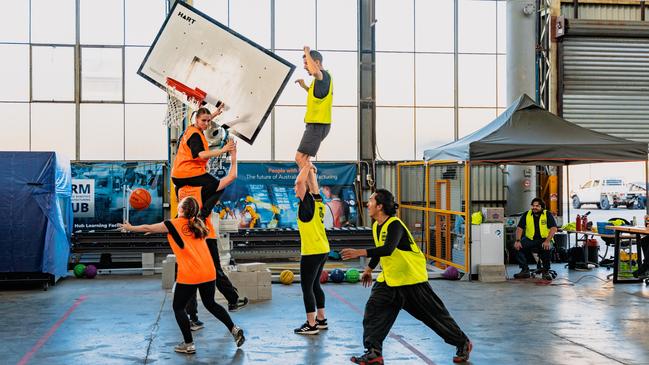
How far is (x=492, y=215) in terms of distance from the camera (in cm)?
1427

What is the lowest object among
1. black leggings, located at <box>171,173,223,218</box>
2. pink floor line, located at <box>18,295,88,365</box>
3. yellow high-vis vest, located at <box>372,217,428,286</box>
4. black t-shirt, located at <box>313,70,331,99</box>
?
pink floor line, located at <box>18,295,88,365</box>

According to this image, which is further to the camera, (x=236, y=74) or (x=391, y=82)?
(x=391, y=82)

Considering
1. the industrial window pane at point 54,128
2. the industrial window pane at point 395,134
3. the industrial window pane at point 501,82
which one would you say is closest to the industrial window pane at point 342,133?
the industrial window pane at point 395,134

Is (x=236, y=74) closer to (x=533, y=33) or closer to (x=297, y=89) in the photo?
(x=297, y=89)

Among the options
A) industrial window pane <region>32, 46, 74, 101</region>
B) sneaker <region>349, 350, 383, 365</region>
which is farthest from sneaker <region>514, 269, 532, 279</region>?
industrial window pane <region>32, 46, 74, 101</region>

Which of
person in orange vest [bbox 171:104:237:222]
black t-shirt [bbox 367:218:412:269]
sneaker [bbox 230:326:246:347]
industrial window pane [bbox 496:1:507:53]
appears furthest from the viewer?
industrial window pane [bbox 496:1:507:53]

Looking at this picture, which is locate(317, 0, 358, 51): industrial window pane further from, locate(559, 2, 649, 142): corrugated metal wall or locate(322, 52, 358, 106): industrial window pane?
locate(559, 2, 649, 142): corrugated metal wall

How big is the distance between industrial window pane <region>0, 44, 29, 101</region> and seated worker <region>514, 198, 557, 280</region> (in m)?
11.5

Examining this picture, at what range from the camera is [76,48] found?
1727 centimetres

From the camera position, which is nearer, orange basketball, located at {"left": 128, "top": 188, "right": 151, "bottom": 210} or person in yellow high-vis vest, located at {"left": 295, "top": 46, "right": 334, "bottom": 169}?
person in yellow high-vis vest, located at {"left": 295, "top": 46, "right": 334, "bottom": 169}

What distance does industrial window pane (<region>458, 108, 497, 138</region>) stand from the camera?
18.9 meters

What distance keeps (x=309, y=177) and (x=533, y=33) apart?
11.0 m

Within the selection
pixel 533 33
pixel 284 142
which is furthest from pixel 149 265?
pixel 533 33

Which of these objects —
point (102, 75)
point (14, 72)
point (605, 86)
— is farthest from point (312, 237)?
point (605, 86)
